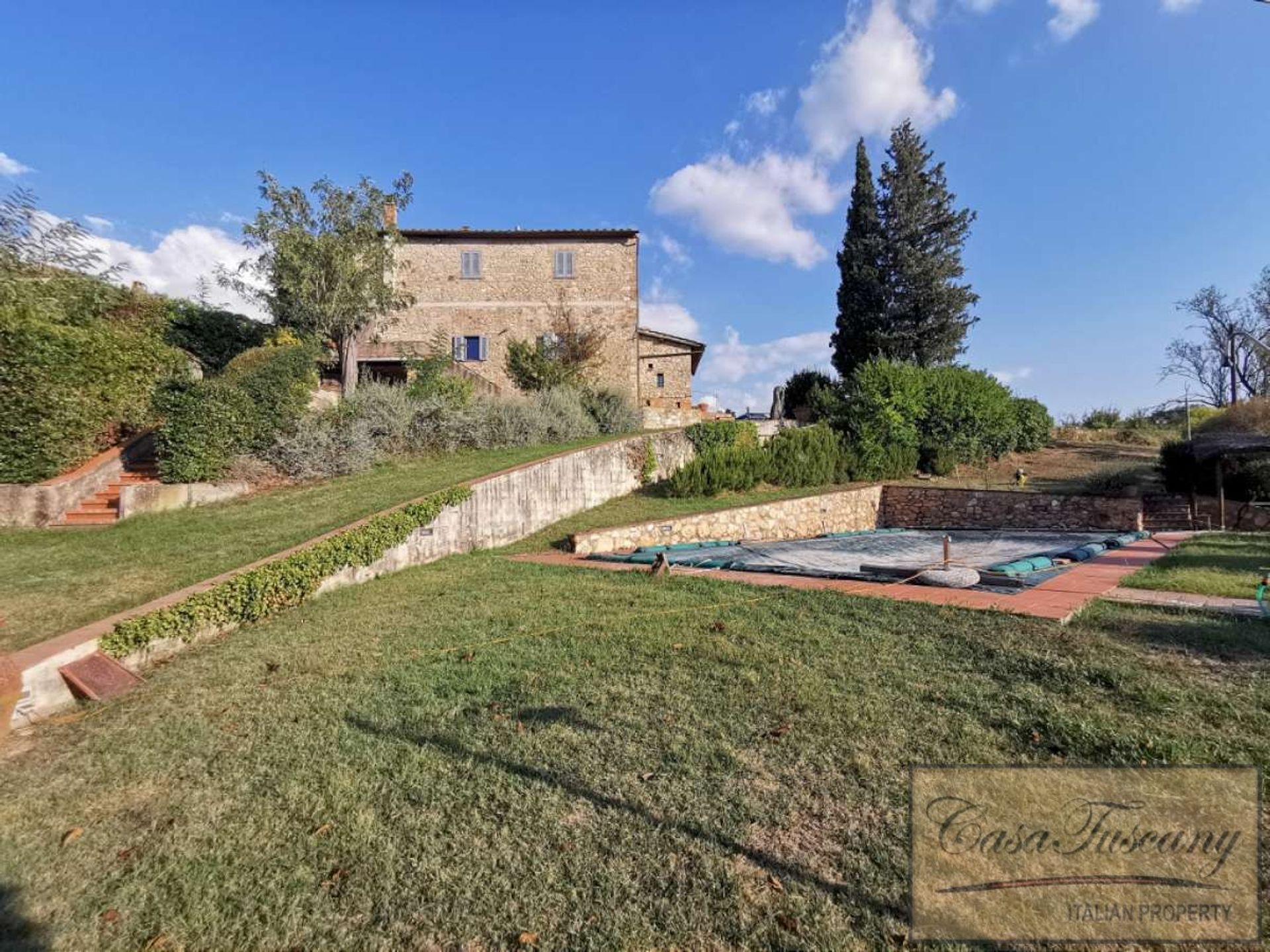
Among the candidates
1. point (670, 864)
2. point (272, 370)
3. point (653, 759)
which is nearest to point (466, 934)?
point (670, 864)

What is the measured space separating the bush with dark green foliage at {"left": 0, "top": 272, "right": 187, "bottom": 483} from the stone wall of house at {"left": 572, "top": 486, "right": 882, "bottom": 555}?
→ 22.9 feet

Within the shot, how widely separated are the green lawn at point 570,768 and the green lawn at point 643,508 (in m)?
4.76

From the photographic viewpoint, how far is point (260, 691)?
3.60 meters

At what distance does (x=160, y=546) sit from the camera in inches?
275

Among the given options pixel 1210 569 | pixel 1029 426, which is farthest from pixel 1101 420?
pixel 1210 569

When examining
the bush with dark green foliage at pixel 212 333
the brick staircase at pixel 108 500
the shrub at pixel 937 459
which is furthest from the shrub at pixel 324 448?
the shrub at pixel 937 459

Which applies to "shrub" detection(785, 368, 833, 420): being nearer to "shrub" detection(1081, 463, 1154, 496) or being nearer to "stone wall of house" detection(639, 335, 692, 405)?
"stone wall of house" detection(639, 335, 692, 405)

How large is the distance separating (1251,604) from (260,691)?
7.50 m

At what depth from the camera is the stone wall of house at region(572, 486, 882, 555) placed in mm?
9156

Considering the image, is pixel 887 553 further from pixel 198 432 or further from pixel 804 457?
pixel 198 432

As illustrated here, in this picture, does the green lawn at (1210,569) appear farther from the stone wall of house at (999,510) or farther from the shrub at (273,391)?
the shrub at (273,391)

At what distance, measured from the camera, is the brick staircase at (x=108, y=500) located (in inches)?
334

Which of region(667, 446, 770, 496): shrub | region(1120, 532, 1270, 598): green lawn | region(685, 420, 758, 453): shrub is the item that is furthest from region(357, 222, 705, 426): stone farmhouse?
region(1120, 532, 1270, 598): green lawn

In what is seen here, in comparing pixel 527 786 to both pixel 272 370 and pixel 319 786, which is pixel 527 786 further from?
pixel 272 370
